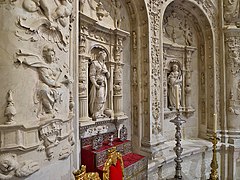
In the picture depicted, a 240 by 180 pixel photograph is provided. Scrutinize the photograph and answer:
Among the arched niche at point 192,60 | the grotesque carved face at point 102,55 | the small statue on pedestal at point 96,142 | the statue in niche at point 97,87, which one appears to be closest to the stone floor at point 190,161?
the arched niche at point 192,60

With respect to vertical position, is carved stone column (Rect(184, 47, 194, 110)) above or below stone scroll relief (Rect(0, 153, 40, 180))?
above

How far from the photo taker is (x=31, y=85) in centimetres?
168

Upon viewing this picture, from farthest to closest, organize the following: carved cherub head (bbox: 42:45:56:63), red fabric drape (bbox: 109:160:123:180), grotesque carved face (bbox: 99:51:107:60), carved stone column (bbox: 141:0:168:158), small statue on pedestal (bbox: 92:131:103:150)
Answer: carved stone column (bbox: 141:0:168:158) → grotesque carved face (bbox: 99:51:107:60) → small statue on pedestal (bbox: 92:131:103:150) → red fabric drape (bbox: 109:160:123:180) → carved cherub head (bbox: 42:45:56:63)

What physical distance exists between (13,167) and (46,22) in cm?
121

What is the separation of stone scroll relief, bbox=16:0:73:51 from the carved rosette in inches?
92.0

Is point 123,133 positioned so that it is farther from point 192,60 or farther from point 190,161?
point 192,60

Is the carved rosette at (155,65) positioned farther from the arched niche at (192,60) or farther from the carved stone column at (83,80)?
the carved stone column at (83,80)

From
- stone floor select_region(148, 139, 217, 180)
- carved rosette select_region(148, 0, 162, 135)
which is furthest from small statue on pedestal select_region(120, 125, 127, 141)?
stone floor select_region(148, 139, 217, 180)

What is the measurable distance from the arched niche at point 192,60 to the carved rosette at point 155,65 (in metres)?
0.95

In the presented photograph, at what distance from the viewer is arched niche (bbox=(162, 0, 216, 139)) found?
5219mm

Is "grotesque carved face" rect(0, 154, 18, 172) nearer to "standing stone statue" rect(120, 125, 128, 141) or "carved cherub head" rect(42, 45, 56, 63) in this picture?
"carved cherub head" rect(42, 45, 56, 63)

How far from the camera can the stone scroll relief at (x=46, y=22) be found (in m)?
1.67

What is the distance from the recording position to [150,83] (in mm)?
3979

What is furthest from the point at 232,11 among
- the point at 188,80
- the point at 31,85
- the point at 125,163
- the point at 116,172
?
the point at 31,85
